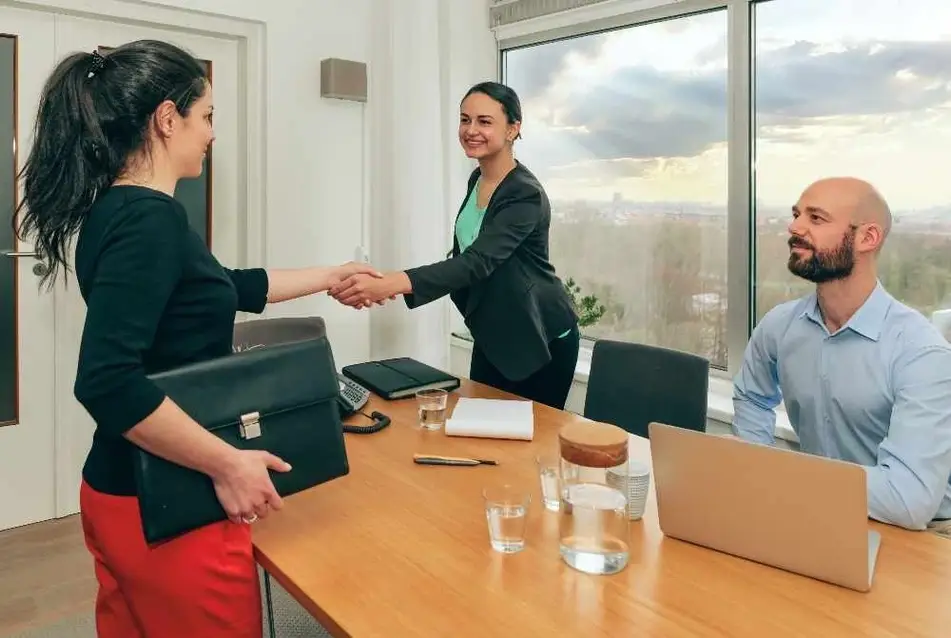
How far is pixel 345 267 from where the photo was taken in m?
2.31

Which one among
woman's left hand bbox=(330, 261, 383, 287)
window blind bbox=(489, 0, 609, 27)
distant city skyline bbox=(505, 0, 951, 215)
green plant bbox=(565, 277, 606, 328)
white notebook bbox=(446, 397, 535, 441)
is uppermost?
window blind bbox=(489, 0, 609, 27)

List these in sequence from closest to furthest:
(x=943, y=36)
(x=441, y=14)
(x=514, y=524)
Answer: (x=514, y=524) < (x=943, y=36) < (x=441, y=14)

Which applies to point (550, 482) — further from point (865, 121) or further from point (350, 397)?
point (865, 121)

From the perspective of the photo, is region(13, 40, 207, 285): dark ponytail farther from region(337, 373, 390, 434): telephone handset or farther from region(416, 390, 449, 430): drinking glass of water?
region(416, 390, 449, 430): drinking glass of water

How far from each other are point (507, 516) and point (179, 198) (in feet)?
8.74

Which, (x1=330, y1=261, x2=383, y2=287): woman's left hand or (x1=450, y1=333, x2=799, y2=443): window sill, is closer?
(x1=330, y1=261, x2=383, y2=287): woman's left hand

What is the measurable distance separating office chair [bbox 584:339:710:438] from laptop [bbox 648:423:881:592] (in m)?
0.91

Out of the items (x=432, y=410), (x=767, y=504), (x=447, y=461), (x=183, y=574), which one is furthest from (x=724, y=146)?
(x=183, y=574)

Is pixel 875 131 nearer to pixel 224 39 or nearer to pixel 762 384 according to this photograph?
pixel 762 384

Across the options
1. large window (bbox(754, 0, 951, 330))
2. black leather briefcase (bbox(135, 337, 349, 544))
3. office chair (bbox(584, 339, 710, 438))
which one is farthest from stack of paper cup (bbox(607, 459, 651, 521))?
large window (bbox(754, 0, 951, 330))

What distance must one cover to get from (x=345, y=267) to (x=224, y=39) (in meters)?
1.76

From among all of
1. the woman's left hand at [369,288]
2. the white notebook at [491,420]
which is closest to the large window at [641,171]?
the woman's left hand at [369,288]

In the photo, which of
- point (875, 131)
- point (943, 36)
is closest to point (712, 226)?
point (875, 131)

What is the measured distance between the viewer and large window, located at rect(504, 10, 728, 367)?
3.19 m
